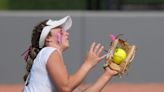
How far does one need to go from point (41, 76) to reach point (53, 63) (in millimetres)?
165

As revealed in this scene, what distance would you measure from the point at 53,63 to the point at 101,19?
5543 mm

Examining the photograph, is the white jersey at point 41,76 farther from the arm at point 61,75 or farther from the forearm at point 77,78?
the forearm at point 77,78

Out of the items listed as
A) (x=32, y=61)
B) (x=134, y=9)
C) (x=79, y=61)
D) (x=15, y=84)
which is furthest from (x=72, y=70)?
(x=32, y=61)

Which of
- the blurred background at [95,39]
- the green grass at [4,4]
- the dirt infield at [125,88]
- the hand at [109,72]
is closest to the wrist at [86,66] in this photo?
the hand at [109,72]

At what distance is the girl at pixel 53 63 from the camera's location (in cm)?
384

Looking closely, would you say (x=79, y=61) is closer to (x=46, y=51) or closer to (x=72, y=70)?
(x=72, y=70)

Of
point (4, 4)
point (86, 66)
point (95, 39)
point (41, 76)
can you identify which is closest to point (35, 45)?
point (41, 76)

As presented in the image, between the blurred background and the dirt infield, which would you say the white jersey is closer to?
the dirt infield

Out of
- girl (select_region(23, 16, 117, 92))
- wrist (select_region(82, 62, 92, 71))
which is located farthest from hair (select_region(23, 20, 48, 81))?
wrist (select_region(82, 62, 92, 71))

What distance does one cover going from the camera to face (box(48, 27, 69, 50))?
161 inches

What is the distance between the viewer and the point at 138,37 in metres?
9.44

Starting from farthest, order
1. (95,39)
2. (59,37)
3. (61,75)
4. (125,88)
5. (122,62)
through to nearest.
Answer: (95,39) → (125,88) → (122,62) → (59,37) → (61,75)

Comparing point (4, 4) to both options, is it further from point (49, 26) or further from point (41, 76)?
point (41, 76)

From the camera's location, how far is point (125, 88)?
29.5ft
